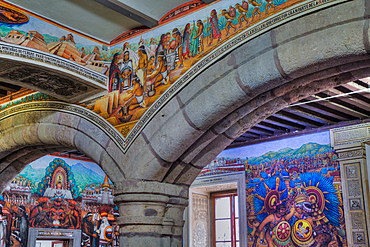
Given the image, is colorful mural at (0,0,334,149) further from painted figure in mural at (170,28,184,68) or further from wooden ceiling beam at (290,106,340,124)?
wooden ceiling beam at (290,106,340,124)

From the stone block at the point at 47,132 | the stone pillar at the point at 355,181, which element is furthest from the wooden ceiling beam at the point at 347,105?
the stone block at the point at 47,132

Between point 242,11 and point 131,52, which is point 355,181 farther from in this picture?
point 131,52

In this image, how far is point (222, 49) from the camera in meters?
3.13

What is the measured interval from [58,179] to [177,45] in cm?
475

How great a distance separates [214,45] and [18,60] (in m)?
1.77

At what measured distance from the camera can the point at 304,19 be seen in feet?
8.77

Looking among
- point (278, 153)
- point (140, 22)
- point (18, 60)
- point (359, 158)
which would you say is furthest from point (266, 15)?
point (278, 153)

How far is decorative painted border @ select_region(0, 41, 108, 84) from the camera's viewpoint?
3.58 m

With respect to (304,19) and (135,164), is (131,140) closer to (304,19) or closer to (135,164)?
(135,164)

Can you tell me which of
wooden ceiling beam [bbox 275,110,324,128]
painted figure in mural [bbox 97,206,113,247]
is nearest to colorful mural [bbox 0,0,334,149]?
wooden ceiling beam [bbox 275,110,324,128]

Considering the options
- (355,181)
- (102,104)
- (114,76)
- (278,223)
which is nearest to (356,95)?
(355,181)

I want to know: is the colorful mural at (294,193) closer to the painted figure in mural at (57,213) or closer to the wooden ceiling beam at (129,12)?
the wooden ceiling beam at (129,12)

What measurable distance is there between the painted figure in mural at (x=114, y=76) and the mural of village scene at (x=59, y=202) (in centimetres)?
369

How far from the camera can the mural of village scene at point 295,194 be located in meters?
5.30
